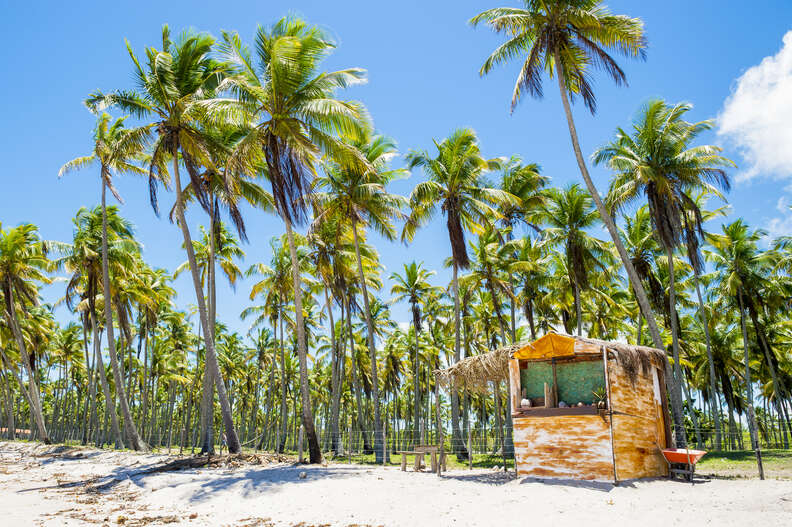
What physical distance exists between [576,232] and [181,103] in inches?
709

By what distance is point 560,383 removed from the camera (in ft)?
46.5

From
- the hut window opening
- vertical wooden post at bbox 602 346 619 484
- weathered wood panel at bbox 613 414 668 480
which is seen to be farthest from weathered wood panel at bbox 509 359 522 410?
weathered wood panel at bbox 613 414 668 480

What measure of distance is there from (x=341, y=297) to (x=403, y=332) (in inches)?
588

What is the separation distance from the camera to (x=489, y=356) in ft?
48.7

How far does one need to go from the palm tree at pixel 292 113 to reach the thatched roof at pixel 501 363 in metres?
5.04

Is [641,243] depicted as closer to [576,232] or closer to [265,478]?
[576,232]

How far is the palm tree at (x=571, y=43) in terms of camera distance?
16.8 metres

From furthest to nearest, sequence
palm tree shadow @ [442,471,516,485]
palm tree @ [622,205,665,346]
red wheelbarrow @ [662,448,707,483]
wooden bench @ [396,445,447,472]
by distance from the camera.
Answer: palm tree @ [622,205,665,346] < wooden bench @ [396,445,447,472] < palm tree shadow @ [442,471,516,485] < red wheelbarrow @ [662,448,707,483]

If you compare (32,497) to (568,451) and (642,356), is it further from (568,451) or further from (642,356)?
(642,356)

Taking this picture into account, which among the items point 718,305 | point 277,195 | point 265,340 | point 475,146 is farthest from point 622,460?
point 265,340

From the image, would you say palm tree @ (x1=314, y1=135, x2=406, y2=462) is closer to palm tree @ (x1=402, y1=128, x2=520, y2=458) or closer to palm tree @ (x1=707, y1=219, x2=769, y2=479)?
palm tree @ (x1=402, y1=128, x2=520, y2=458)

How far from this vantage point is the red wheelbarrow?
1256 cm

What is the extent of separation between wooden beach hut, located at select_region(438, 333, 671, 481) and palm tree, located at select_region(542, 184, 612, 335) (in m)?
10.2

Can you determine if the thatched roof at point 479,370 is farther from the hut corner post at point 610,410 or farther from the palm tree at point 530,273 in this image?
the palm tree at point 530,273
